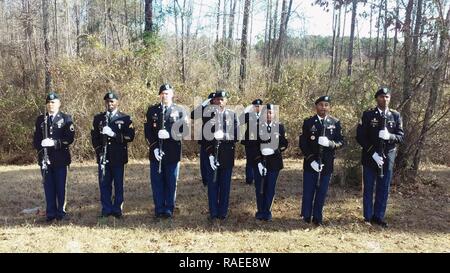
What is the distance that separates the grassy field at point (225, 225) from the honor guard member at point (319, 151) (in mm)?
453

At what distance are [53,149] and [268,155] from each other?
Result: 3162 mm

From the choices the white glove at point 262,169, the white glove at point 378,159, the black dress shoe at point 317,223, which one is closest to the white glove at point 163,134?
the white glove at point 262,169

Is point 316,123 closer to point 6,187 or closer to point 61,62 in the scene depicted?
point 6,187

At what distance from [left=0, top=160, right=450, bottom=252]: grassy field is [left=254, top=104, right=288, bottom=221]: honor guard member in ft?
1.88

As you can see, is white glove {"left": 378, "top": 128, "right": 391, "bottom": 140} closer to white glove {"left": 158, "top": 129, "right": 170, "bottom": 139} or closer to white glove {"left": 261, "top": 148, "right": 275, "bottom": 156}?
white glove {"left": 261, "top": 148, "right": 275, "bottom": 156}

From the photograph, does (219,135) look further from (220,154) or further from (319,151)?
(319,151)

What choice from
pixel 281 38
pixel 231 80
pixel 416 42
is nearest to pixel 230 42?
pixel 281 38

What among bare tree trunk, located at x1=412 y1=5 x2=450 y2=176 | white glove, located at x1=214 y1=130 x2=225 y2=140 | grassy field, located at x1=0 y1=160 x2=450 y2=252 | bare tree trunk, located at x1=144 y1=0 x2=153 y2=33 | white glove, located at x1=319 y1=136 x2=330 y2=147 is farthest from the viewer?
bare tree trunk, located at x1=144 y1=0 x2=153 y2=33

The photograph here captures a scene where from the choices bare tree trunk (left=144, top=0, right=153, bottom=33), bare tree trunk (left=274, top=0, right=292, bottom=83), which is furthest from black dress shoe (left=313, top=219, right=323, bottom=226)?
bare tree trunk (left=144, top=0, right=153, bottom=33)

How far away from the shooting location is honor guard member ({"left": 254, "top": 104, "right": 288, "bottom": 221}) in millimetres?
6480

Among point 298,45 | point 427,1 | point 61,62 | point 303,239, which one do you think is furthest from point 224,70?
point 298,45

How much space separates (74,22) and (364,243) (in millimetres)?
32130

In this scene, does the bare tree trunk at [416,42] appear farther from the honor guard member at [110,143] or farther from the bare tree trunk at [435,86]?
the honor guard member at [110,143]

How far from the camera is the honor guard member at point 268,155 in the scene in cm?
648
